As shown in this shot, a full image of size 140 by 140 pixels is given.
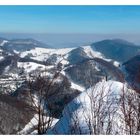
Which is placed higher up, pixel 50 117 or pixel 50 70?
pixel 50 70

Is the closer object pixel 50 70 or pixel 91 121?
pixel 91 121

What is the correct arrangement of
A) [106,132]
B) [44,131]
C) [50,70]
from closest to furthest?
[106,132] < [44,131] < [50,70]

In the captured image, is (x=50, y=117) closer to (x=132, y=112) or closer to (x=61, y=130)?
(x=61, y=130)

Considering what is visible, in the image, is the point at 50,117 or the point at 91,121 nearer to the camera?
the point at 91,121

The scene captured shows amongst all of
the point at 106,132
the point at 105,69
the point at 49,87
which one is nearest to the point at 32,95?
the point at 49,87

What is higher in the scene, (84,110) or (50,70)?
(50,70)
